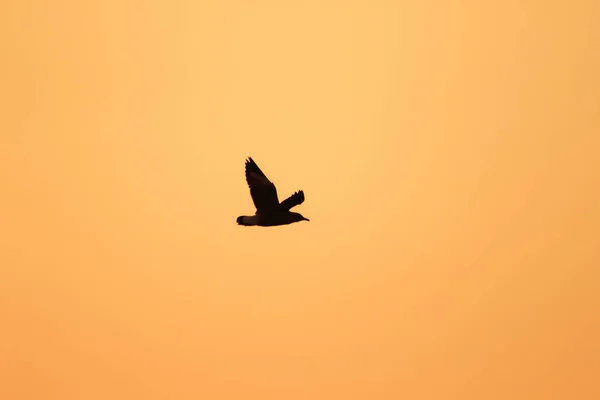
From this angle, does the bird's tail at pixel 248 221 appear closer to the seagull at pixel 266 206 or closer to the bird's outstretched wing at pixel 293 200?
the seagull at pixel 266 206

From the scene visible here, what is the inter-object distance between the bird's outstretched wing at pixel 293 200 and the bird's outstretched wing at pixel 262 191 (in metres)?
0.09

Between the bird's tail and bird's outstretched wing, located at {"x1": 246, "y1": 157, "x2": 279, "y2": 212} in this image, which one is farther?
the bird's tail

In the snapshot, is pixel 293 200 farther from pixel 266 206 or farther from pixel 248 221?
pixel 248 221

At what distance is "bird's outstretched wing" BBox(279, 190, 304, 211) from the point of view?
743 cm

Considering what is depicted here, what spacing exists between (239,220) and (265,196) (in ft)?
1.31

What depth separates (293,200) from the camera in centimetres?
751

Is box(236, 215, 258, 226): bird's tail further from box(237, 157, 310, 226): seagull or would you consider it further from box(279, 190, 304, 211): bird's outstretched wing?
box(279, 190, 304, 211): bird's outstretched wing

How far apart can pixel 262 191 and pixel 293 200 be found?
34 cm

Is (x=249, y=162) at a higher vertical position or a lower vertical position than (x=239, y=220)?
higher

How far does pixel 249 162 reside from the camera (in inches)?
311

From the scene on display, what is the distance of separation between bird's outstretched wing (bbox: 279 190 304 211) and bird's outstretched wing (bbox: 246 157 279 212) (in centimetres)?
9

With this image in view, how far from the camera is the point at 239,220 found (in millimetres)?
7867

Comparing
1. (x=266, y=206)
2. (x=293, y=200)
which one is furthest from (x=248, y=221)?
(x=293, y=200)

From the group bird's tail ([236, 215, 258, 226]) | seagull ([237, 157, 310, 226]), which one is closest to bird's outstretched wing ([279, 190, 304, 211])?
seagull ([237, 157, 310, 226])
